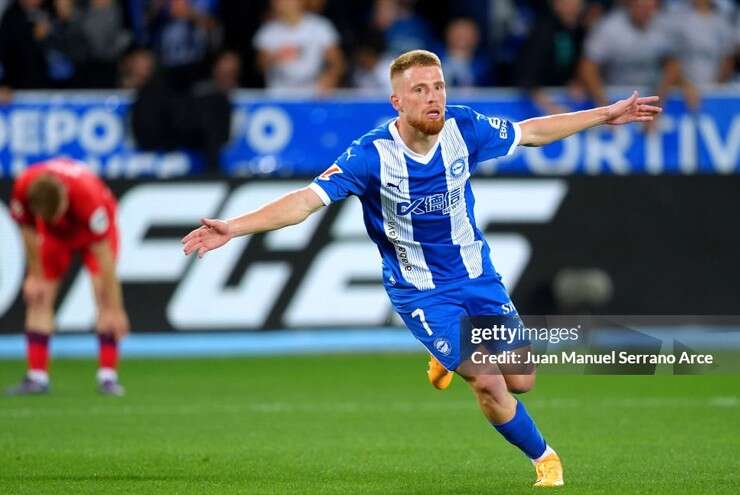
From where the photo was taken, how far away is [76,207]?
472 inches

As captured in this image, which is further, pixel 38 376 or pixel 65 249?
pixel 65 249

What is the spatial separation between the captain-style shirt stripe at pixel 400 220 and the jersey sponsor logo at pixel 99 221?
4.62 metres

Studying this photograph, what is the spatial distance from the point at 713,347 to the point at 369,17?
857 centimetres

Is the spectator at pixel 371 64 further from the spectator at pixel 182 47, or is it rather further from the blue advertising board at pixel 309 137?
the spectator at pixel 182 47

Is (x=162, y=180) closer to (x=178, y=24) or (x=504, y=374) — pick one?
(x=178, y=24)

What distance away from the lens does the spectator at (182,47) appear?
16.6 meters

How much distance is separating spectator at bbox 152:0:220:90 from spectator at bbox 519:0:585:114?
343 cm

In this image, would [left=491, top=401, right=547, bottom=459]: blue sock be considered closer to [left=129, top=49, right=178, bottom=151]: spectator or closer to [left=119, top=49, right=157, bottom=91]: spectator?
[left=129, top=49, right=178, bottom=151]: spectator

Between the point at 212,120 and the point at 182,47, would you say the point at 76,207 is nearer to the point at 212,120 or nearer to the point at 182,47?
the point at 212,120

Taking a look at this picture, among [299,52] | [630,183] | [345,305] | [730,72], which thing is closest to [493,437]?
[345,305]

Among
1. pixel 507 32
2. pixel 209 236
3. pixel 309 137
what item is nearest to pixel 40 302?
pixel 309 137

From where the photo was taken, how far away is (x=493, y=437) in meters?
10.1

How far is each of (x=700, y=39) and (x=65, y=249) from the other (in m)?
7.71

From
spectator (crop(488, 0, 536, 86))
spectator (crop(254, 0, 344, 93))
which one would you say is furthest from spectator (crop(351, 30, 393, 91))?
spectator (crop(488, 0, 536, 86))
